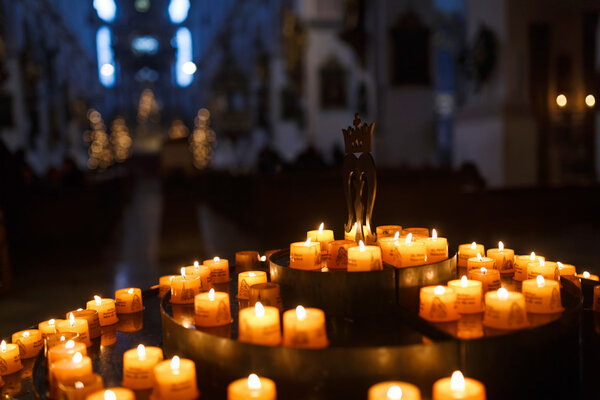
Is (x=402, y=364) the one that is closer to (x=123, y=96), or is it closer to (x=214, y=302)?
(x=214, y=302)

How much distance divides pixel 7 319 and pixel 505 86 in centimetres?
727

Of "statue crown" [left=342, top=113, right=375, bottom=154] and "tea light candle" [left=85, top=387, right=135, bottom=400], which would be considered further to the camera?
"statue crown" [left=342, top=113, right=375, bottom=154]

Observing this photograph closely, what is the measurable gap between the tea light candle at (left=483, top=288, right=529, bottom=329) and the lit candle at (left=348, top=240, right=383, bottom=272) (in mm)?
410

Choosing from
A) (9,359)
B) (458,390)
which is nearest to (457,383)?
(458,390)

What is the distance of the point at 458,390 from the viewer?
1.45m

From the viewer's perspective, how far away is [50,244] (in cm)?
811

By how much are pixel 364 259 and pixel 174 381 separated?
0.78 metres

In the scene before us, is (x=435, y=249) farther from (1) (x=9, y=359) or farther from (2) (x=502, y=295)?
(1) (x=9, y=359)

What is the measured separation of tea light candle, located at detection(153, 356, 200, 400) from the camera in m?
1.60

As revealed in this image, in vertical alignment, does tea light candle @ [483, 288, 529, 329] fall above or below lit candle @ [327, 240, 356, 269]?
below

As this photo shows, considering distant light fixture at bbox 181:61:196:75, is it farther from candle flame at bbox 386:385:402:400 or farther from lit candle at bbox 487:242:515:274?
candle flame at bbox 386:385:402:400

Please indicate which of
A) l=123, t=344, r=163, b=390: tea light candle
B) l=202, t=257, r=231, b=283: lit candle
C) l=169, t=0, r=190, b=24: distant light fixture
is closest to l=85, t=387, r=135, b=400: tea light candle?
l=123, t=344, r=163, b=390: tea light candle

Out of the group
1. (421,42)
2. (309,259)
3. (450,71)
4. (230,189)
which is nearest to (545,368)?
(309,259)

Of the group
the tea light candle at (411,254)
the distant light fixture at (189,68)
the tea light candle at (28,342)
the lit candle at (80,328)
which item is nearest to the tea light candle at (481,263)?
the tea light candle at (411,254)
